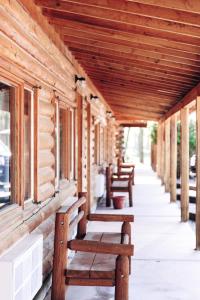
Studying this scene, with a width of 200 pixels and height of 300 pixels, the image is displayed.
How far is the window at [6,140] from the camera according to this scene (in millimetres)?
3205

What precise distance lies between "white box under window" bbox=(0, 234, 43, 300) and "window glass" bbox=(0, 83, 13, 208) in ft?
1.24

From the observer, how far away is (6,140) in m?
3.27

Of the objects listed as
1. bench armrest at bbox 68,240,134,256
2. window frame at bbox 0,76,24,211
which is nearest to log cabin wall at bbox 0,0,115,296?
window frame at bbox 0,76,24,211

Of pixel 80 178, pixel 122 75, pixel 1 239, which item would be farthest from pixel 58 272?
pixel 122 75

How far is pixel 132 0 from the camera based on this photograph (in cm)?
324

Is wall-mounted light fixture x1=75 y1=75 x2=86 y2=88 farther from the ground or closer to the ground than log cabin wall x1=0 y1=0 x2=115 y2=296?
farther from the ground

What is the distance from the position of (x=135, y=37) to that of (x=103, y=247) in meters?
2.21

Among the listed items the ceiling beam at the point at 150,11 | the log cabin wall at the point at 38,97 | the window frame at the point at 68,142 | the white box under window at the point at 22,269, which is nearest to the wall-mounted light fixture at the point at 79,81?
the log cabin wall at the point at 38,97

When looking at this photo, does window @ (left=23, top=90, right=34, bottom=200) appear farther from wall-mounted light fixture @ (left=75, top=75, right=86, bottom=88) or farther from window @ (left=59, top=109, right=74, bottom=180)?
wall-mounted light fixture @ (left=75, top=75, right=86, bottom=88)

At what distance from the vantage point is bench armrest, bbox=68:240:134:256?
11.1 ft

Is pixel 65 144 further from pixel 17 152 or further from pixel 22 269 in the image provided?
pixel 22 269

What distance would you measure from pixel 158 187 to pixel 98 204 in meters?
4.07

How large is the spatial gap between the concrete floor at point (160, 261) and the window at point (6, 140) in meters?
1.44

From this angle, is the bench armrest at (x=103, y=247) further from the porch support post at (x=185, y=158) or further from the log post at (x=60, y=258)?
the porch support post at (x=185, y=158)
